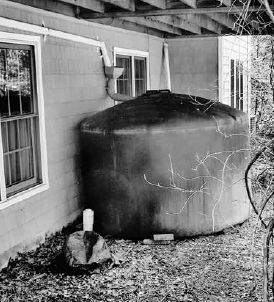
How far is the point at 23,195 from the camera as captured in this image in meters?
6.04

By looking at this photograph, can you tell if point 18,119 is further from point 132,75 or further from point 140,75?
point 140,75

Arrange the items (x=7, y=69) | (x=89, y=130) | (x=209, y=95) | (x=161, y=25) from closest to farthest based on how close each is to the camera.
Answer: (x=7, y=69) → (x=89, y=130) → (x=161, y=25) → (x=209, y=95)

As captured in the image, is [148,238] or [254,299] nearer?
[254,299]

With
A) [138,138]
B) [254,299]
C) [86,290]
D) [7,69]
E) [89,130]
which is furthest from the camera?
[89,130]

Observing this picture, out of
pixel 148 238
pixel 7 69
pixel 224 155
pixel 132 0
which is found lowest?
pixel 148 238

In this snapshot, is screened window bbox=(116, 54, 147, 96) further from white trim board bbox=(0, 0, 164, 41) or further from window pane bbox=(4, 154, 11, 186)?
window pane bbox=(4, 154, 11, 186)

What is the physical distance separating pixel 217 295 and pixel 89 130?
3.30 meters

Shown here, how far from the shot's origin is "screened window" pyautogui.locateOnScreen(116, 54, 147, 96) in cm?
984

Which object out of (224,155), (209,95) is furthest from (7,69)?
(209,95)

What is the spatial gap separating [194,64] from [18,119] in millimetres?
7307

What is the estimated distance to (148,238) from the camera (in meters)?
6.96

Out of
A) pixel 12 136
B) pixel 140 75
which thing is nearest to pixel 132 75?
pixel 140 75

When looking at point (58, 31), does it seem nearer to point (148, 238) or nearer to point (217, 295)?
point (148, 238)

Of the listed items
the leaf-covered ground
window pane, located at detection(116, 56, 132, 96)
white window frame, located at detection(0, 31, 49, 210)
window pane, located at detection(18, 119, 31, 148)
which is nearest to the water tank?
the leaf-covered ground
